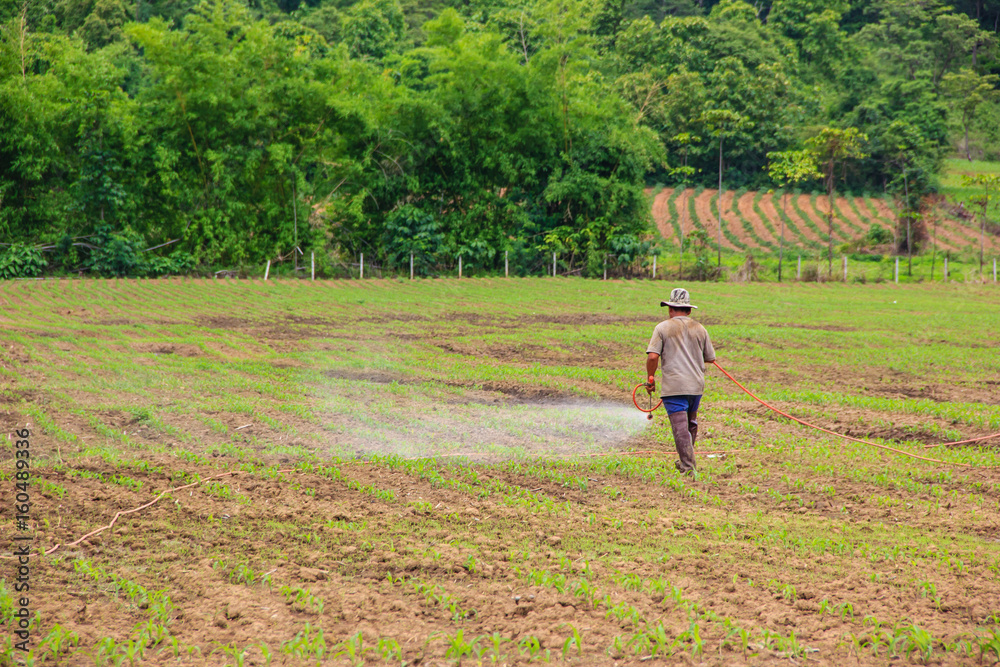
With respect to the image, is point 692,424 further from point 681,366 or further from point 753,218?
point 753,218

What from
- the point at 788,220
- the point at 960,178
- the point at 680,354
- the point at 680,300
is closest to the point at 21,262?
the point at 680,300

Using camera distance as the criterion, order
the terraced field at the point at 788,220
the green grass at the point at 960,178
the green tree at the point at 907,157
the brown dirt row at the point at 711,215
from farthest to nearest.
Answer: the green grass at the point at 960,178
the brown dirt row at the point at 711,215
the terraced field at the point at 788,220
the green tree at the point at 907,157

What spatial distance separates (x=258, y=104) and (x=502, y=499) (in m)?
28.5

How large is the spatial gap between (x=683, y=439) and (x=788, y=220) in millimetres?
48013

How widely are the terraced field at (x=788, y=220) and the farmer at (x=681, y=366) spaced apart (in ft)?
120

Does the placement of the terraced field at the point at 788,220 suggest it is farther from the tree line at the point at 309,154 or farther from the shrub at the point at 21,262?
the shrub at the point at 21,262

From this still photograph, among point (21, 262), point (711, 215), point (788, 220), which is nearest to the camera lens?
point (21, 262)

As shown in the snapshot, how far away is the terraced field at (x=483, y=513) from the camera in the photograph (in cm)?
530

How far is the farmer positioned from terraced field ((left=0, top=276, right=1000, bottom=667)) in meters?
0.52

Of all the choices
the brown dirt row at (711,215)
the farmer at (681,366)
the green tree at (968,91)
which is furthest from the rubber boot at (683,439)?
the green tree at (968,91)

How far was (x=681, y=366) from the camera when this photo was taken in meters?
8.59

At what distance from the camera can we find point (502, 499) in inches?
312

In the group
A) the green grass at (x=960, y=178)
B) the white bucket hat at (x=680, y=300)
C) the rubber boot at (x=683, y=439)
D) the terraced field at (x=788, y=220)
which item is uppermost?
the green grass at (x=960, y=178)

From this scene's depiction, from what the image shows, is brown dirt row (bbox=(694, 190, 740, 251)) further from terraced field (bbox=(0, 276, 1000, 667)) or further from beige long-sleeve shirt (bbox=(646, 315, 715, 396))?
beige long-sleeve shirt (bbox=(646, 315, 715, 396))
